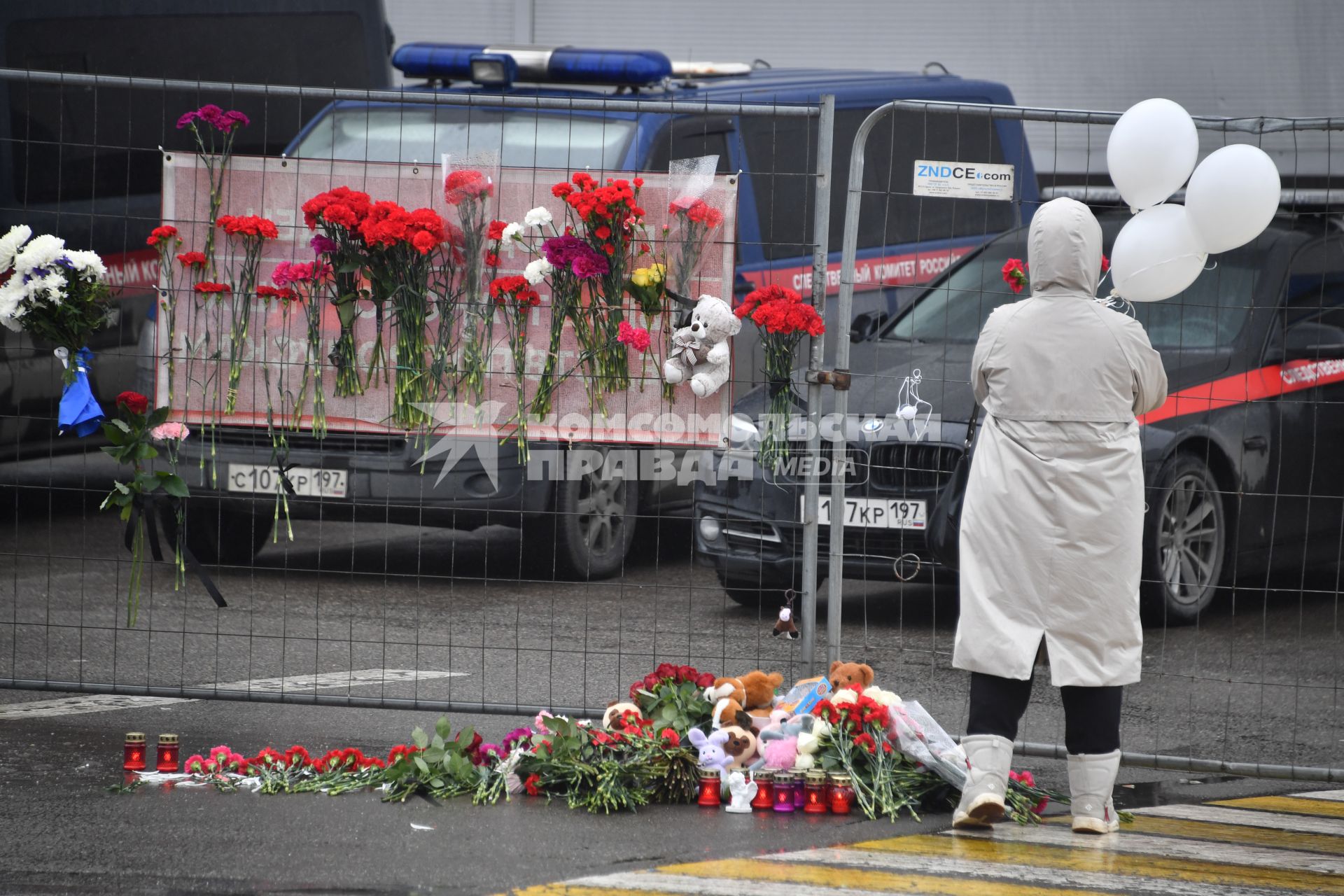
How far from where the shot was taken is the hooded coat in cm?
503

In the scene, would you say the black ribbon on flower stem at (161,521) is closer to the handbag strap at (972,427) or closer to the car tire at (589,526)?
the car tire at (589,526)

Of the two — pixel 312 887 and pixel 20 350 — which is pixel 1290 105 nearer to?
pixel 20 350

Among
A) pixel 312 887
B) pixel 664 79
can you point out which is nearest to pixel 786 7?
pixel 664 79

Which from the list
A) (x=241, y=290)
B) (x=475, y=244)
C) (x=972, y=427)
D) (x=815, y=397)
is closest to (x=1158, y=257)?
(x=815, y=397)

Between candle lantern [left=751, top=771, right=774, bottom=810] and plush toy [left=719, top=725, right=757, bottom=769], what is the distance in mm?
131

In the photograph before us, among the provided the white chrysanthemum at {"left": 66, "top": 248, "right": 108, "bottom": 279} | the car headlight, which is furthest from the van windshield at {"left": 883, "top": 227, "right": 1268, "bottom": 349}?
the white chrysanthemum at {"left": 66, "top": 248, "right": 108, "bottom": 279}

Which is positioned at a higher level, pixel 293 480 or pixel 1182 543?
pixel 293 480

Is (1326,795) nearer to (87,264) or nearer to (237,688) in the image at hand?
(237,688)

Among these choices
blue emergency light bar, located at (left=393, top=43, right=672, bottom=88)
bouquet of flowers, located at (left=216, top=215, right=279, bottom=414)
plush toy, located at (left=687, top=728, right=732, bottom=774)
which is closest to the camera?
plush toy, located at (left=687, top=728, right=732, bottom=774)

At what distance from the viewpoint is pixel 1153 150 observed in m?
5.45

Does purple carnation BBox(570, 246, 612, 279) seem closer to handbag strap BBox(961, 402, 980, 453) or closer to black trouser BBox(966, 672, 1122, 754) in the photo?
handbag strap BBox(961, 402, 980, 453)

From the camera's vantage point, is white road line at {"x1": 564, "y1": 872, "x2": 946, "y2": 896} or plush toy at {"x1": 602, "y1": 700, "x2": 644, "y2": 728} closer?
white road line at {"x1": 564, "y1": 872, "x2": 946, "y2": 896}

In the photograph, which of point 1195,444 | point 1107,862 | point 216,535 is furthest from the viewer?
point 216,535

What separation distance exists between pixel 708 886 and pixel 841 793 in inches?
32.8
